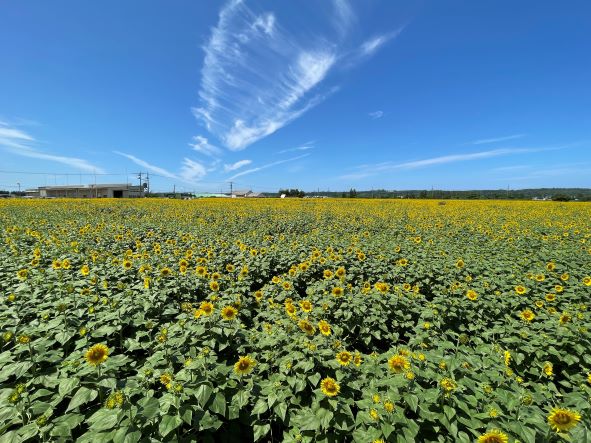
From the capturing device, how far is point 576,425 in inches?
65.1

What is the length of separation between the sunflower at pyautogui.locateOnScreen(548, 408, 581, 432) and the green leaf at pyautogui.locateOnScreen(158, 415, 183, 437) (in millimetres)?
2300

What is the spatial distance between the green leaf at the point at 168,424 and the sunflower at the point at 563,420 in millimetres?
2300

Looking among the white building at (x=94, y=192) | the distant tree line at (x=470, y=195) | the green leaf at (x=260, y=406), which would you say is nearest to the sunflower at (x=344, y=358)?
the green leaf at (x=260, y=406)

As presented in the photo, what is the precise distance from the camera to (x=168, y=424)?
1.73 meters

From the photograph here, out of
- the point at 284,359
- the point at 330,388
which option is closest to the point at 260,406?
the point at 284,359

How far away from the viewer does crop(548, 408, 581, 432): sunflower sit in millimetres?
1649

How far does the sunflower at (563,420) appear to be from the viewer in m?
1.65

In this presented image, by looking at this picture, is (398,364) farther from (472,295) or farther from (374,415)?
(472,295)

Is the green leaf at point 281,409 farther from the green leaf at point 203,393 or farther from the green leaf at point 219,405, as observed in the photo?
the green leaf at point 203,393

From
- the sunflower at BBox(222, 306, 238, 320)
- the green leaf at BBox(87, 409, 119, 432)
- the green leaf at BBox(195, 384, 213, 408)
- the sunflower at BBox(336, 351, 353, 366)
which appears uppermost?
the sunflower at BBox(222, 306, 238, 320)

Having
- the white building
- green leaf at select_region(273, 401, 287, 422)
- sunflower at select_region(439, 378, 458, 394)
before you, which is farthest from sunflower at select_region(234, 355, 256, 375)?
the white building

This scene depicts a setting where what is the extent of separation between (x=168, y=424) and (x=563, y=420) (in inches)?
95.7

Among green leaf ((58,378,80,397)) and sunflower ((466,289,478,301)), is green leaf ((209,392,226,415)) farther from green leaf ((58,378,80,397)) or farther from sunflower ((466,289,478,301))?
sunflower ((466,289,478,301))

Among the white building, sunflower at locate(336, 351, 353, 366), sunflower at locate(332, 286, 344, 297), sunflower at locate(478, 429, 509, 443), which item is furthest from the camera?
the white building
